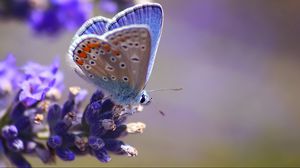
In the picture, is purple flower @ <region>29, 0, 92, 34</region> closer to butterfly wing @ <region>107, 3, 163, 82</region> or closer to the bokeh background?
butterfly wing @ <region>107, 3, 163, 82</region>

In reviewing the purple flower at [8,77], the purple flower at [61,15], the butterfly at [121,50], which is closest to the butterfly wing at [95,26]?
the butterfly at [121,50]

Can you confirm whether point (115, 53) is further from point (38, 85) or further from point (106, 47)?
point (38, 85)

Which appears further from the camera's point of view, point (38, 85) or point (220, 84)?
point (220, 84)


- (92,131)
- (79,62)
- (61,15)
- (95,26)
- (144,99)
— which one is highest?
(61,15)

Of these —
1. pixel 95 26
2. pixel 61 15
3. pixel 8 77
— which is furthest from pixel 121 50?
pixel 61 15

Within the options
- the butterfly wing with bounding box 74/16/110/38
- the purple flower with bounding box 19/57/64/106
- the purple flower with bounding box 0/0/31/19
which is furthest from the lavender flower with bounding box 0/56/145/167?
the purple flower with bounding box 0/0/31/19

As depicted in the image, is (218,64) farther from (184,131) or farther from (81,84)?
(81,84)

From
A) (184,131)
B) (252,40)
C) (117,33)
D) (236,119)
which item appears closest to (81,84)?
(184,131)
